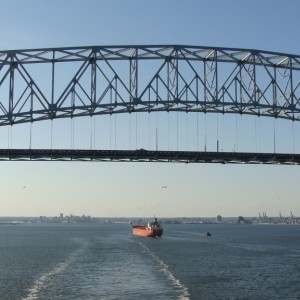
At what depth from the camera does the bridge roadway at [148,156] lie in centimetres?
5878

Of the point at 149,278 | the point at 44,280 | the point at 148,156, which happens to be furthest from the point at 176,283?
the point at 148,156

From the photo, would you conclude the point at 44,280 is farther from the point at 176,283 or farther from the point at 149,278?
the point at 176,283

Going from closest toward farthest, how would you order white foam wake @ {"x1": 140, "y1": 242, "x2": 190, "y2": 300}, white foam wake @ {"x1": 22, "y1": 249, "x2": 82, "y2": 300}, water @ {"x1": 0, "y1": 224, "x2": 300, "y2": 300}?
1. white foam wake @ {"x1": 140, "y1": 242, "x2": 190, "y2": 300}
2. water @ {"x1": 0, "y1": 224, "x2": 300, "y2": 300}
3. white foam wake @ {"x1": 22, "y1": 249, "x2": 82, "y2": 300}

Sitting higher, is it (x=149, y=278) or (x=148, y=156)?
(x=148, y=156)

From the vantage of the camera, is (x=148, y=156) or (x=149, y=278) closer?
(x=149, y=278)

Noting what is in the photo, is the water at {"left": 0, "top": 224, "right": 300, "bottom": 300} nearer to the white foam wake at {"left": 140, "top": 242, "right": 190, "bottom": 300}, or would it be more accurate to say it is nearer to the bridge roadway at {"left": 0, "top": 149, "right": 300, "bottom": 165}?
the white foam wake at {"left": 140, "top": 242, "right": 190, "bottom": 300}

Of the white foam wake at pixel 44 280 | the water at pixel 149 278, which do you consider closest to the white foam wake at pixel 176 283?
the water at pixel 149 278

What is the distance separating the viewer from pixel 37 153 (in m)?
58.7

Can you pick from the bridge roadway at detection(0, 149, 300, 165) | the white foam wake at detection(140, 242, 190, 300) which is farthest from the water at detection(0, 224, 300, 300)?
the bridge roadway at detection(0, 149, 300, 165)

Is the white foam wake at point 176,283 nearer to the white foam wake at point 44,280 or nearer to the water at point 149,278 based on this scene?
the water at point 149,278

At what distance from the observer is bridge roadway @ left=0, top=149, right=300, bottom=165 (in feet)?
193

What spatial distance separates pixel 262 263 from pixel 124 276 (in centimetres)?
1831

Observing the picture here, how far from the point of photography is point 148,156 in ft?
201

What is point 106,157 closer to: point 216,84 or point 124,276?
point 216,84
